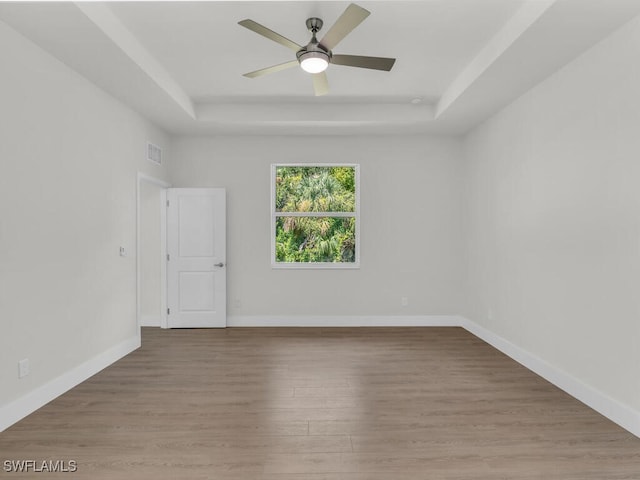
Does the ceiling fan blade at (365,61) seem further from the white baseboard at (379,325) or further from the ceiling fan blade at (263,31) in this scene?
the white baseboard at (379,325)

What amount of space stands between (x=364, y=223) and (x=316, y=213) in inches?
26.5

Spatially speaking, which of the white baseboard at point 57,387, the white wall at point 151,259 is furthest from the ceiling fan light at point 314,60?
the white wall at point 151,259

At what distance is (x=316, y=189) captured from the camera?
17.9 feet

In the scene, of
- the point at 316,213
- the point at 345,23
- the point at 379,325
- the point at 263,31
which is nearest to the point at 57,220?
the point at 263,31

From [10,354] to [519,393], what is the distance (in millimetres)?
3612

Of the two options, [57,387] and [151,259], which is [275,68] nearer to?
[57,387]

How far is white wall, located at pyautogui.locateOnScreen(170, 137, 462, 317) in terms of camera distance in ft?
17.5

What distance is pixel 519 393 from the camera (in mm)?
3039

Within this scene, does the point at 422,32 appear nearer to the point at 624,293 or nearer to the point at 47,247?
the point at 624,293

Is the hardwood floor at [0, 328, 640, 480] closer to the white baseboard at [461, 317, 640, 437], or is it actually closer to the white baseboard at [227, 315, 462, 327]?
the white baseboard at [461, 317, 640, 437]

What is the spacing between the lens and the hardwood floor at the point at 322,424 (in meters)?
2.07

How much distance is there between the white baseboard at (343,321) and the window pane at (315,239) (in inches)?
30.6

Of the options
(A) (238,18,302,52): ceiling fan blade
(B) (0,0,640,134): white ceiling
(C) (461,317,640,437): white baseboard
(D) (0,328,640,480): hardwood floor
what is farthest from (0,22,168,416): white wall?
(C) (461,317,640,437): white baseboard

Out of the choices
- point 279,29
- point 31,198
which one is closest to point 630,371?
point 279,29
